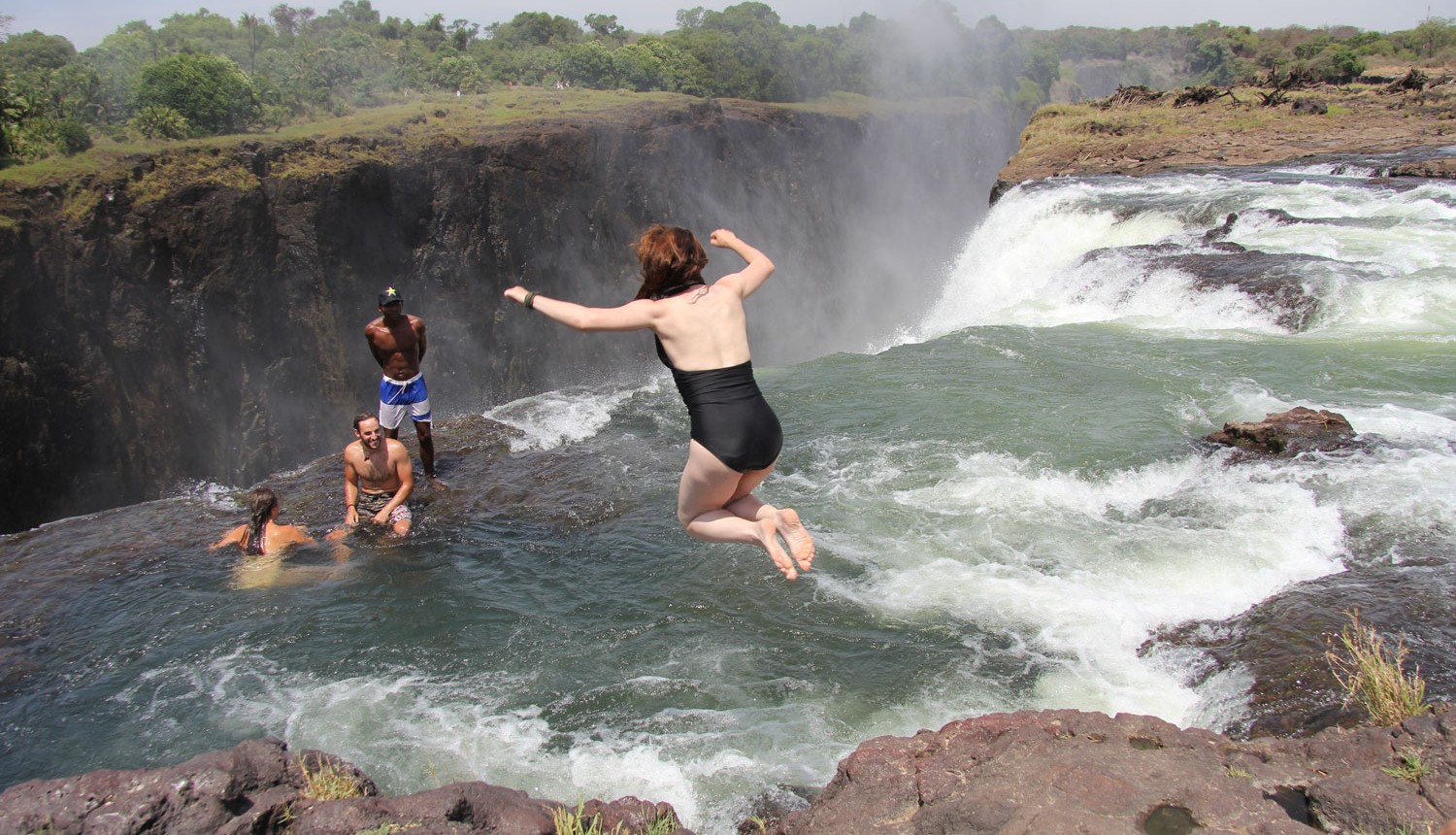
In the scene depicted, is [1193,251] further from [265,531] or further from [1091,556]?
[265,531]

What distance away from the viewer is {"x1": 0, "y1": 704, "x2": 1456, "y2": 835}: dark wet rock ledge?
2805 mm

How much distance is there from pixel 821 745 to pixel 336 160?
1925 cm

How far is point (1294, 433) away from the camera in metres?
7.66

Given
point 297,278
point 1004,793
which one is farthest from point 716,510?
point 297,278

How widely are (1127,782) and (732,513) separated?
165cm

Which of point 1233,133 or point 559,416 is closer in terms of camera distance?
point 559,416

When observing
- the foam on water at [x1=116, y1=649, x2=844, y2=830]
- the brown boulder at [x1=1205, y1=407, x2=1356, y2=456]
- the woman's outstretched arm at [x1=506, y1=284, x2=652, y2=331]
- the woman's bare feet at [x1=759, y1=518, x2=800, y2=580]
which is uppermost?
the woman's outstretched arm at [x1=506, y1=284, x2=652, y2=331]

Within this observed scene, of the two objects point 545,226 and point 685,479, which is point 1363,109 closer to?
point 545,226

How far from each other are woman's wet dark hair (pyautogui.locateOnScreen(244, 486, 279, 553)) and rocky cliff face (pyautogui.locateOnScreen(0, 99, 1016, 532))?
10580 millimetres

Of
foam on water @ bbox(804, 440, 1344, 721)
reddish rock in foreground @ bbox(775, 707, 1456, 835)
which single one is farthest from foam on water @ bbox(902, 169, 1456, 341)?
reddish rock in foreground @ bbox(775, 707, 1456, 835)

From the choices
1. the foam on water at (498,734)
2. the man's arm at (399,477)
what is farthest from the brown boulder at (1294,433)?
the man's arm at (399,477)

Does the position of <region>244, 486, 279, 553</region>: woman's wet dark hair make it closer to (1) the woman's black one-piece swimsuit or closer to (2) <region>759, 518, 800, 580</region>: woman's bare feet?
(1) the woman's black one-piece swimsuit

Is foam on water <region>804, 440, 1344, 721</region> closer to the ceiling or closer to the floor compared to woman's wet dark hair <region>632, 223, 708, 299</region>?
closer to the floor

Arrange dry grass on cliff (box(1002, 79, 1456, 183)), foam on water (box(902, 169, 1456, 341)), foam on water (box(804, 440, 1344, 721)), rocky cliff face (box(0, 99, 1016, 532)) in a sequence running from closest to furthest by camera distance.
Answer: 1. foam on water (box(804, 440, 1344, 721))
2. foam on water (box(902, 169, 1456, 341))
3. rocky cliff face (box(0, 99, 1016, 532))
4. dry grass on cliff (box(1002, 79, 1456, 183))
